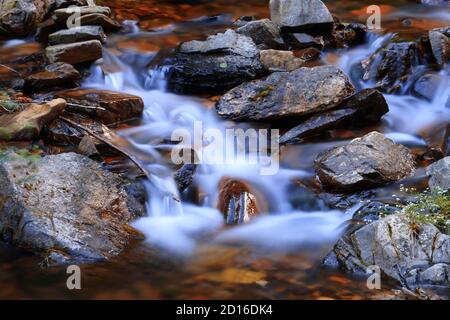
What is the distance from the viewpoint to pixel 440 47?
8.50 metres

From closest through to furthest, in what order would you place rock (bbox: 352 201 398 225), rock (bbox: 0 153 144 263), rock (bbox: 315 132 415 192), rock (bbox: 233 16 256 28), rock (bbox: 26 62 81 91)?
rock (bbox: 0 153 144 263) → rock (bbox: 352 201 398 225) → rock (bbox: 315 132 415 192) → rock (bbox: 26 62 81 91) → rock (bbox: 233 16 256 28)

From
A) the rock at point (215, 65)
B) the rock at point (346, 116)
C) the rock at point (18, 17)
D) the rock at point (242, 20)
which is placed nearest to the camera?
the rock at point (346, 116)

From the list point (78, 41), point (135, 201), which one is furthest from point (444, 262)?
point (78, 41)

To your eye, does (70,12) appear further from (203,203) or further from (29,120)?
(203,203)

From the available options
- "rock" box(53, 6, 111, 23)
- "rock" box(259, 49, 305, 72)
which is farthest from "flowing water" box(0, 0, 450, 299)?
"rock" box(259, 49, 305, 72)

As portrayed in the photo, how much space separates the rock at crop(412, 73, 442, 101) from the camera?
809cm

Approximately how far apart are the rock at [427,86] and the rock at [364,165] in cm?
215

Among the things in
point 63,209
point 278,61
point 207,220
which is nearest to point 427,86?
point 278,61

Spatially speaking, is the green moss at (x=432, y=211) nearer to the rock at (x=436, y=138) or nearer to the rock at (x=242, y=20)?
the rock at (x=436, y=138)

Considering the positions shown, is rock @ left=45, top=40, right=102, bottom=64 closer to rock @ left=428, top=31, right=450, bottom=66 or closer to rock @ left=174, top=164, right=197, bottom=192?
rock @ left=174, top=164, right=197, bottom=192

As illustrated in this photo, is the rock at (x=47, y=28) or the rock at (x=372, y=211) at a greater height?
the rock at (x=47, y=28)

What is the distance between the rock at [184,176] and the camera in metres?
6.05

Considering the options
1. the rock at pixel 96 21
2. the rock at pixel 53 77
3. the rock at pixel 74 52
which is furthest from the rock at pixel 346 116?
the rock at pixel 96 21

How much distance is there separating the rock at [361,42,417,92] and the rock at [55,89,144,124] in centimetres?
359
